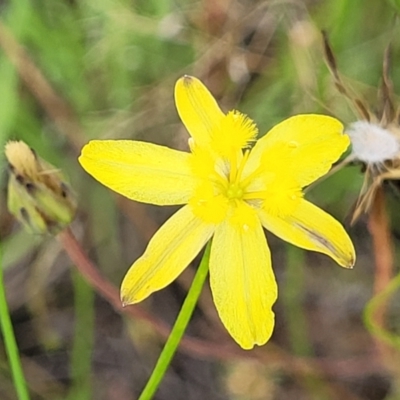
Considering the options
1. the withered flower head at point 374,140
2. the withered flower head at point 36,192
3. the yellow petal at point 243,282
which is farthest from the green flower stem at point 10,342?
the withered flower head at point 374,140

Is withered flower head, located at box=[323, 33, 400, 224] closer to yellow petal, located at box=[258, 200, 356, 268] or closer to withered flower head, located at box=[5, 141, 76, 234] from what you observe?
yellow petal, located at box=[258, 200, 356, 268]

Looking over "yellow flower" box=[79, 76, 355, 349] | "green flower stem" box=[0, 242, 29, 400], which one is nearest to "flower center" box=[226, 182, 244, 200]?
"yellow flower" box=[79, 76, 355, 349]

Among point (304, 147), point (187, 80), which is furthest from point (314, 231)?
point (187, 80)

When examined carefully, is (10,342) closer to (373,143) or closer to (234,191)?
(234,191)

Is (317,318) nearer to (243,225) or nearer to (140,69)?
(140,69)

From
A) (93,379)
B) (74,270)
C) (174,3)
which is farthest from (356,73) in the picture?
(93,379)

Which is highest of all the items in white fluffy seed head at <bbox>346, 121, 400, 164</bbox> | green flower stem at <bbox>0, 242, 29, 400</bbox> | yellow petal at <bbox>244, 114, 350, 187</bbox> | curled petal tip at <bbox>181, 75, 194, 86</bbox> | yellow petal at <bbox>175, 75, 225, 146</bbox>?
curled petal tip at <bbox>181, 75, 194, 86</bbox>
